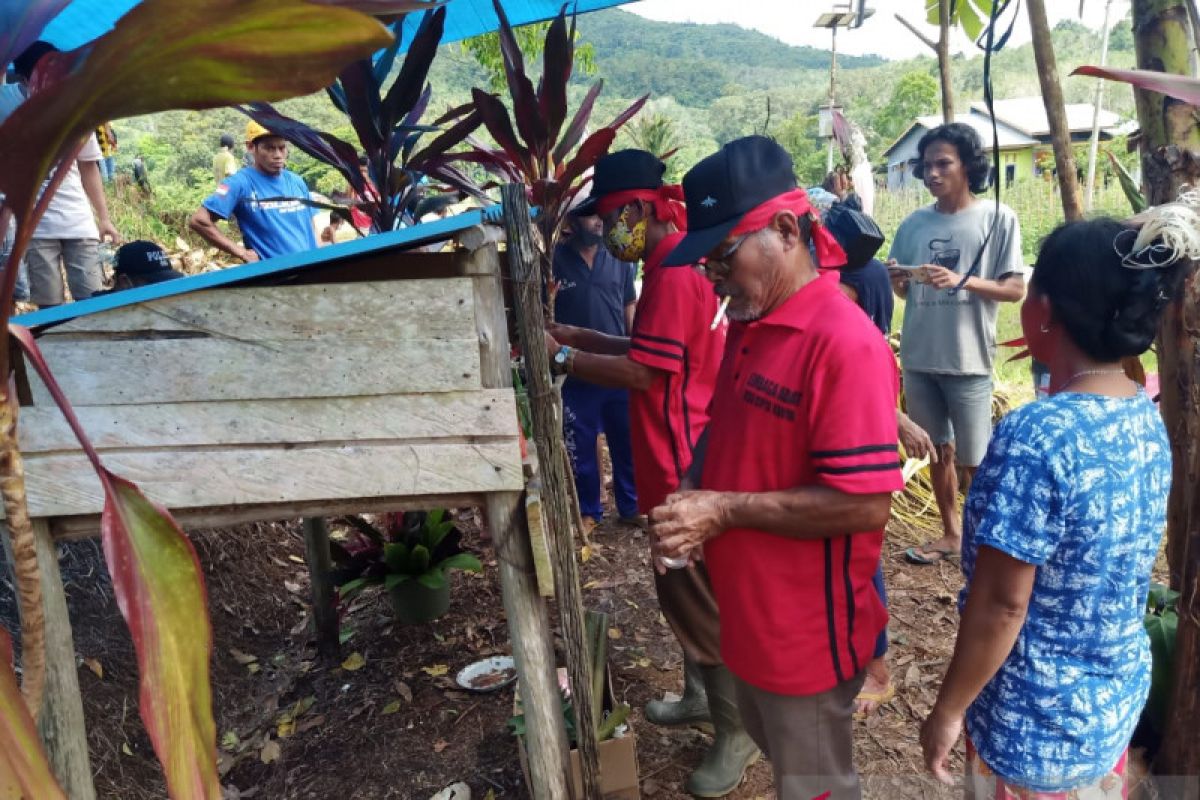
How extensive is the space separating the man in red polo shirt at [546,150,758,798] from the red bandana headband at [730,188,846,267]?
756mm

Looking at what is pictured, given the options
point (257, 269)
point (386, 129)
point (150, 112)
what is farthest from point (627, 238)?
point (150, 112)

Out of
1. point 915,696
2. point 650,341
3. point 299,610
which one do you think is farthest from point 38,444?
point 915,696

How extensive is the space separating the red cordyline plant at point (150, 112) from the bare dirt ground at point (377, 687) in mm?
2106

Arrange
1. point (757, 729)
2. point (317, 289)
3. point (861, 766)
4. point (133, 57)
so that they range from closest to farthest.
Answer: point (133, 57), point (317, 289), point (757, 729), point (861, 766)

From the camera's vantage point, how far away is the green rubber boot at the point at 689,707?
3.04 m

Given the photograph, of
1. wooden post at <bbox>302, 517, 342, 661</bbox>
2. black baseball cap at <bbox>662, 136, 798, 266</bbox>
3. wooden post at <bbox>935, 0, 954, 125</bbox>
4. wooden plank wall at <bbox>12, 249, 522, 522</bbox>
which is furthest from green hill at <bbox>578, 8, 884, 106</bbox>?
wooden plank wall at <bbox>12, 249, 522, 522</bbox>

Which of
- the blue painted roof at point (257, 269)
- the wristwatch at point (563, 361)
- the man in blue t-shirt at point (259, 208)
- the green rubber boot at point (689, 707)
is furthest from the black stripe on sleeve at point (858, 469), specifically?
the man in blue t-shirt at point (259, 208)

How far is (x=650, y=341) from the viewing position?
2.54 metres

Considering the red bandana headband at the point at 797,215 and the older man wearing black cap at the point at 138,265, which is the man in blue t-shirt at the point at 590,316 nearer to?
the older man wearing black cap at the point at 138,265

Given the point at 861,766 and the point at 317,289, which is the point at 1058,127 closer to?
the point at 861,766

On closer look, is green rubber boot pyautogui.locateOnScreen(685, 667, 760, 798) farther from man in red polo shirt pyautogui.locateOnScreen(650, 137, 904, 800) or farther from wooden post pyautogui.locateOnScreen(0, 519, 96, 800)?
wooden post pyautogui.locateOnScreen(0, 519, 96, 800)

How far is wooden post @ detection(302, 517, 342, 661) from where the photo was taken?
3484mm

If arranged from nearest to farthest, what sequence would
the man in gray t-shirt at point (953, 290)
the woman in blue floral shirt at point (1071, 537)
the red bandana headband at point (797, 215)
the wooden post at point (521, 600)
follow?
the woman in blue floral shirt at point (1071, 537) < the red bandana headband at point (797, 215) < the wooden post at point (521, 600) < the man in gray t-shirt at point (953, 290)

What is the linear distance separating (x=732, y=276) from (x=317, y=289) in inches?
37.9
